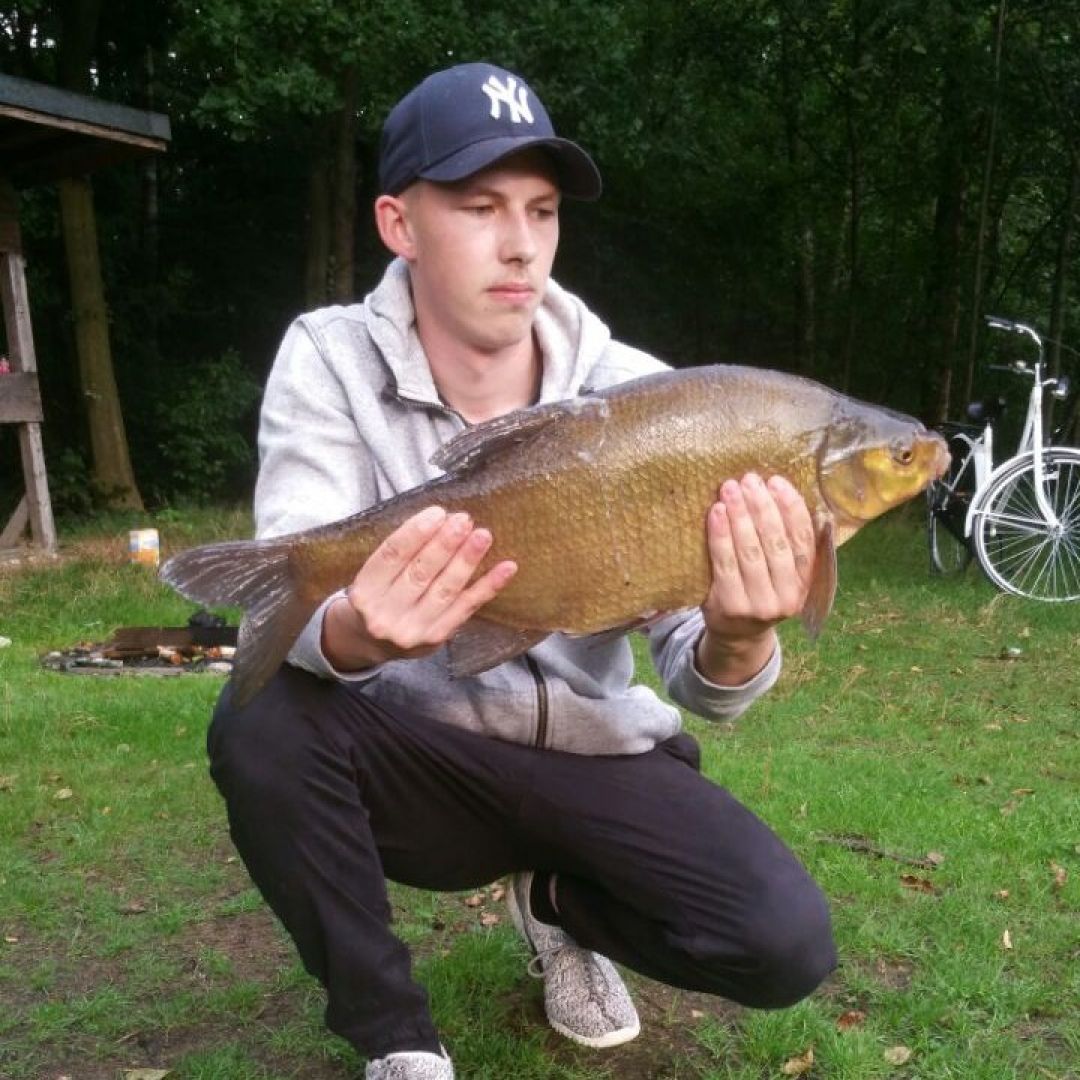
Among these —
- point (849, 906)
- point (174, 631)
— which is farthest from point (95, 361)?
point (849, 906)

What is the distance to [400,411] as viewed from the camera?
250cm

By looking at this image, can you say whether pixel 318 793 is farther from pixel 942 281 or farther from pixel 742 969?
pixel 942 281

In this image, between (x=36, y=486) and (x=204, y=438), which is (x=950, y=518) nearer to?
(x=36, y=486)

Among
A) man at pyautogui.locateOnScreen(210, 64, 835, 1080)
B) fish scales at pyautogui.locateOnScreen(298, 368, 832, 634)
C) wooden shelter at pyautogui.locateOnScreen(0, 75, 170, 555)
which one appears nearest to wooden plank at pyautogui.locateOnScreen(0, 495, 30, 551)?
wooden shelter at pyautogui.locateOnScreen(0, 75, 170, 555)

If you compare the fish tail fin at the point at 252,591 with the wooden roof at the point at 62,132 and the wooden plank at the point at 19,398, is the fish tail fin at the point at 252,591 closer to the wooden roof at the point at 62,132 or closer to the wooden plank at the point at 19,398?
the wooden roof at the point at 62,132

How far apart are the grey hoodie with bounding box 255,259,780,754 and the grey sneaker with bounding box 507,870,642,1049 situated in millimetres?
401

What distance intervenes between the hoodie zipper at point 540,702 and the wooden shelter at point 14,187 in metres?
7.76

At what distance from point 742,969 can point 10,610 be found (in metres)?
6.39

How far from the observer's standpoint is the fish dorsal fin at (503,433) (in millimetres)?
2061

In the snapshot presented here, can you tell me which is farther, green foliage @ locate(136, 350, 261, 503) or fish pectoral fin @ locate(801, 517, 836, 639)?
green foliage @ locate(136, 350, 261, 503)

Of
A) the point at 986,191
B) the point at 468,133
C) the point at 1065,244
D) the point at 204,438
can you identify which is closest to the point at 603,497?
the point at 468,133

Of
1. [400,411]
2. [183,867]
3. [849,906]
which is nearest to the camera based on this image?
[400,411]

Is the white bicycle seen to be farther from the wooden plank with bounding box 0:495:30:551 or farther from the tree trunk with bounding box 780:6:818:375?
the tree trunk with bounding box 780:6:818:375

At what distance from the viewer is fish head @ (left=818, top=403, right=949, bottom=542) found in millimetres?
2072
